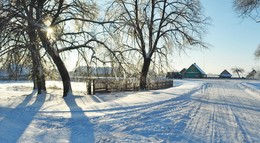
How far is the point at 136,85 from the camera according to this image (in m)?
26.2

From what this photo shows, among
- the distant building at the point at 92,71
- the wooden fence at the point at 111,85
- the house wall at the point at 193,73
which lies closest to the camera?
the distant building at the point at 92,71

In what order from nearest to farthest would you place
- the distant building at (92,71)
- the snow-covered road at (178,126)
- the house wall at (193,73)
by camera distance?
the snow-covered road at (178,126) < the distant building at (92,71) < the house wall at (193,73)

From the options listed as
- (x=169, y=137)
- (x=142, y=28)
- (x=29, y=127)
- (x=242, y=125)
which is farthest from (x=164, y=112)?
(x=142, y=28)

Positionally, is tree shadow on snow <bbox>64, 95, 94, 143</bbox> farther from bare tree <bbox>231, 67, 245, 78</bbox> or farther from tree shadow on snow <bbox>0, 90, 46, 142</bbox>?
bare tree <bbox>231, 67, 245, 78</bbox>

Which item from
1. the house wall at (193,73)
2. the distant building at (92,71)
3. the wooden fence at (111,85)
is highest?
the house wall at (193,73)

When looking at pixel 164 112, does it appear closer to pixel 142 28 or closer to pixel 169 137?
pixel 169 137

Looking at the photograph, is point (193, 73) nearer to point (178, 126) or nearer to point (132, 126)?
point (178, 126)

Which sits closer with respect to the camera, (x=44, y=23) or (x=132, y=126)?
(x=132, y=126)

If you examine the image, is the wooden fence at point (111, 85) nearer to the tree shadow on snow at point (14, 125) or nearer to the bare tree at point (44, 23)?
the bare tree at point (44, 23)


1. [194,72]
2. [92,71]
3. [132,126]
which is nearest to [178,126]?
[132,126]

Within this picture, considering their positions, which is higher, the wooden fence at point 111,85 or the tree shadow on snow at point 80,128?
the wooden fence at point 111,85

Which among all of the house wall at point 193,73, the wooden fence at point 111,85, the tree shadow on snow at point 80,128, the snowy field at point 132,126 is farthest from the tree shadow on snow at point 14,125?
the house wall at point 193,73

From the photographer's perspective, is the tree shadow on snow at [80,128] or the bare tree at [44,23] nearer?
the tree shadow on snow at [80,128]

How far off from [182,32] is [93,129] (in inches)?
729
